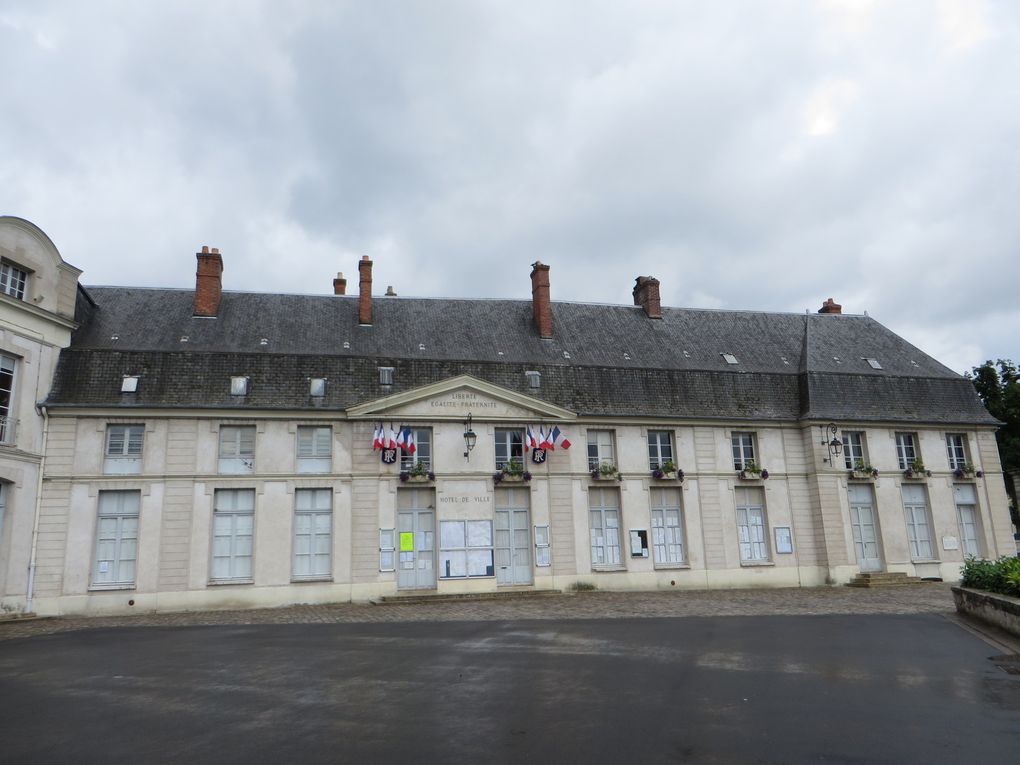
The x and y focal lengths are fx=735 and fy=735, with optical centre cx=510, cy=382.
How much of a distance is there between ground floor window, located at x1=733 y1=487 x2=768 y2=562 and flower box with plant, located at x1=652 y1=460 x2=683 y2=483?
201 cm

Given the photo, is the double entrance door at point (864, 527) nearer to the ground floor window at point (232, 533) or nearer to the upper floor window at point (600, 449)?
the upper floor window at point (600, 449)

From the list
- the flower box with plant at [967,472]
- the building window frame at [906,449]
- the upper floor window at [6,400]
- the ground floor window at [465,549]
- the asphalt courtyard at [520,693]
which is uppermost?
the upper floor window at [6,400]

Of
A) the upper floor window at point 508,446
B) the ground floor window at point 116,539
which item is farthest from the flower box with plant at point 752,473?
the ground floor window at point 116,539

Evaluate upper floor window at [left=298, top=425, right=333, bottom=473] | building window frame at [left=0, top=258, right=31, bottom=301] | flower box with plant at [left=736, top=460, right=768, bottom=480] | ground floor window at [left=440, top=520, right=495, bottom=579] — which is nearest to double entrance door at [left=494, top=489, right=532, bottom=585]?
ground floor window at [left=440, top=520, right=495, bottom=579]

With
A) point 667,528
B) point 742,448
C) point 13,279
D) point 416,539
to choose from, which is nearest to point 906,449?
point 742,448

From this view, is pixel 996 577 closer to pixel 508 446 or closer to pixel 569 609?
pixel 569 609

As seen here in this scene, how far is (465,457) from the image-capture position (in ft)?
66.8

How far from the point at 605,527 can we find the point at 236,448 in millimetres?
10397

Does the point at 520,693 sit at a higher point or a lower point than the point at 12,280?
lower

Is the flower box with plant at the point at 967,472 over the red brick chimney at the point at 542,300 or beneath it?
beneath

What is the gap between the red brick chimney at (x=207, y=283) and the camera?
2244 cm

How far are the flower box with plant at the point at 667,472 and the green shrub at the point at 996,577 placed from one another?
793 cm

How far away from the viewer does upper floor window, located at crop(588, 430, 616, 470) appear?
2153cm

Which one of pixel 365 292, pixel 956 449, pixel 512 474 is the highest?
pixel 365 292
